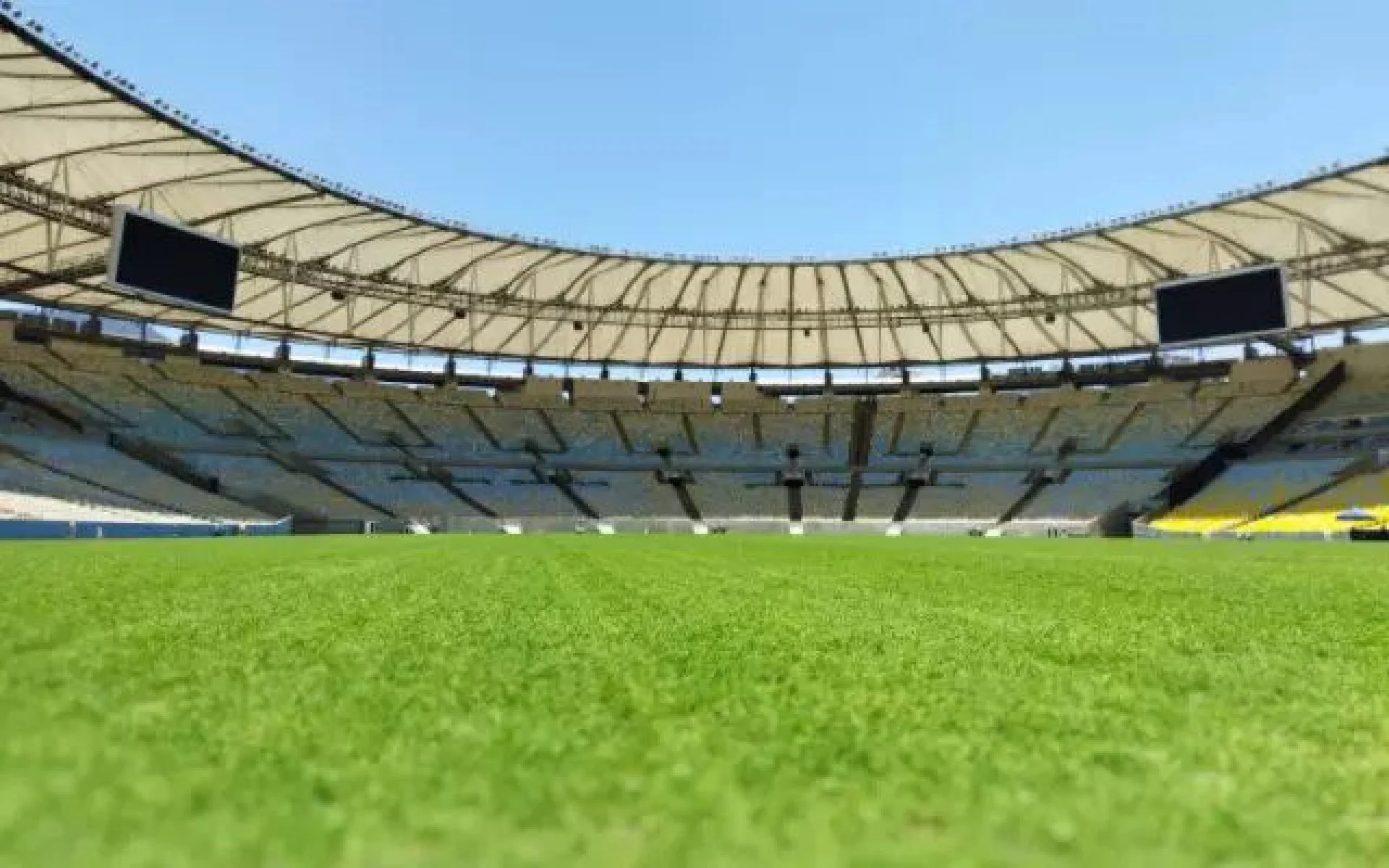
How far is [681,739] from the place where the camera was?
1.27m

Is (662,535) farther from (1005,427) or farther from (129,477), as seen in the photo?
(1005,427)

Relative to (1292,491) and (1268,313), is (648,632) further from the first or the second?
(1292,491)

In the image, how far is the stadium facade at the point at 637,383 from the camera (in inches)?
974

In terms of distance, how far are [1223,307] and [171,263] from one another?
32.4m

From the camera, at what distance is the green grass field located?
2.75ft

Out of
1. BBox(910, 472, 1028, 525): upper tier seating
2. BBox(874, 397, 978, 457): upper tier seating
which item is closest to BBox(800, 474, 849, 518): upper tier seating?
BBox(874, 397, 978, 457): upper tier seating

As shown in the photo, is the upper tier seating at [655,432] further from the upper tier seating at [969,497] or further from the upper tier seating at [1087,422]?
the upper tier seating at [1087,422]

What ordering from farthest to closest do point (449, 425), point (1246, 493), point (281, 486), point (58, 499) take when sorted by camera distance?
point (449, 425) < point (281, 486) < point (1246, 493) < point (58, 499)

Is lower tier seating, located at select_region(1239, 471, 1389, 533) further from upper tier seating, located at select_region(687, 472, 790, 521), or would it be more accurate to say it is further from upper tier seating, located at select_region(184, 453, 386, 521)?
upper tier seating, located at select_region(184, 453, 386, 521)

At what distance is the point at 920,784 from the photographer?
105 cm

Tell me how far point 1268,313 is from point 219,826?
108 feet

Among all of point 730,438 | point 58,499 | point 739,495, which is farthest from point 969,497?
point 58,499

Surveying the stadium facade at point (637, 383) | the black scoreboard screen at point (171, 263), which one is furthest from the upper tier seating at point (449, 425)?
the black scoreboard screen at point (171, 263)

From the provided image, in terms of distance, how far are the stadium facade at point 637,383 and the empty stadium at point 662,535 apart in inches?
8.4
